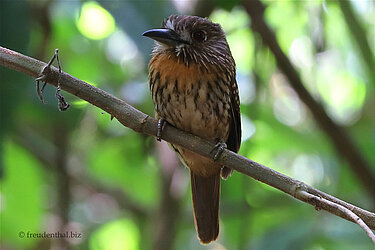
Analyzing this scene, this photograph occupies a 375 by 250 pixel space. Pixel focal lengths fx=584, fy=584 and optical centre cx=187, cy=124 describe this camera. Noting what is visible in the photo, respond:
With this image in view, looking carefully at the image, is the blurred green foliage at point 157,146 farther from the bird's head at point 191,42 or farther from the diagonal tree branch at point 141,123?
the diagonal tree branch at point 141,123

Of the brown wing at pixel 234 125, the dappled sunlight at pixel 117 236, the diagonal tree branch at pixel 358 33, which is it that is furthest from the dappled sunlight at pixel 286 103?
the dappled sunlight at pixel 117 236

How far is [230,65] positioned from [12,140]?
129 cm

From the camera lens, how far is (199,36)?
2.66 m

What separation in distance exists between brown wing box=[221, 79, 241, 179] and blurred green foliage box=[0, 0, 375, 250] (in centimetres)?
22

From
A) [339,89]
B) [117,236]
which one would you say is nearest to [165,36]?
[117,236]

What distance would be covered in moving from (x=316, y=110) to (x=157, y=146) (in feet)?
3.05

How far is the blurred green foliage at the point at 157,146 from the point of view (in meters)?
2.93

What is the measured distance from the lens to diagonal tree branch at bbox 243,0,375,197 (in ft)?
10.1

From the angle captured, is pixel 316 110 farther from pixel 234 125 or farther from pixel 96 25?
pixel 96 25

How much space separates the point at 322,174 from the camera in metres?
3.14

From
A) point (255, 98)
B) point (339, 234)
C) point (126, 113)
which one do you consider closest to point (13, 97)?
point (126, 113)

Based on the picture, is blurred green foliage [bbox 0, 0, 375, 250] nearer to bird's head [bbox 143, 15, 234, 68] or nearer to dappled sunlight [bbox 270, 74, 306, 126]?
dappled sunlight [bbox 270, 74, 306, 126]

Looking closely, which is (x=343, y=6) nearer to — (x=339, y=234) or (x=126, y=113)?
(x=339, y=234)

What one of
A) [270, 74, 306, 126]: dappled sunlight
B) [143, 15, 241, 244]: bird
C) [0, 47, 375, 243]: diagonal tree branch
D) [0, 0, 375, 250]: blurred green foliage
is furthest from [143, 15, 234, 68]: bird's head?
[270, 74, 306, 126]: dappled sunlight
